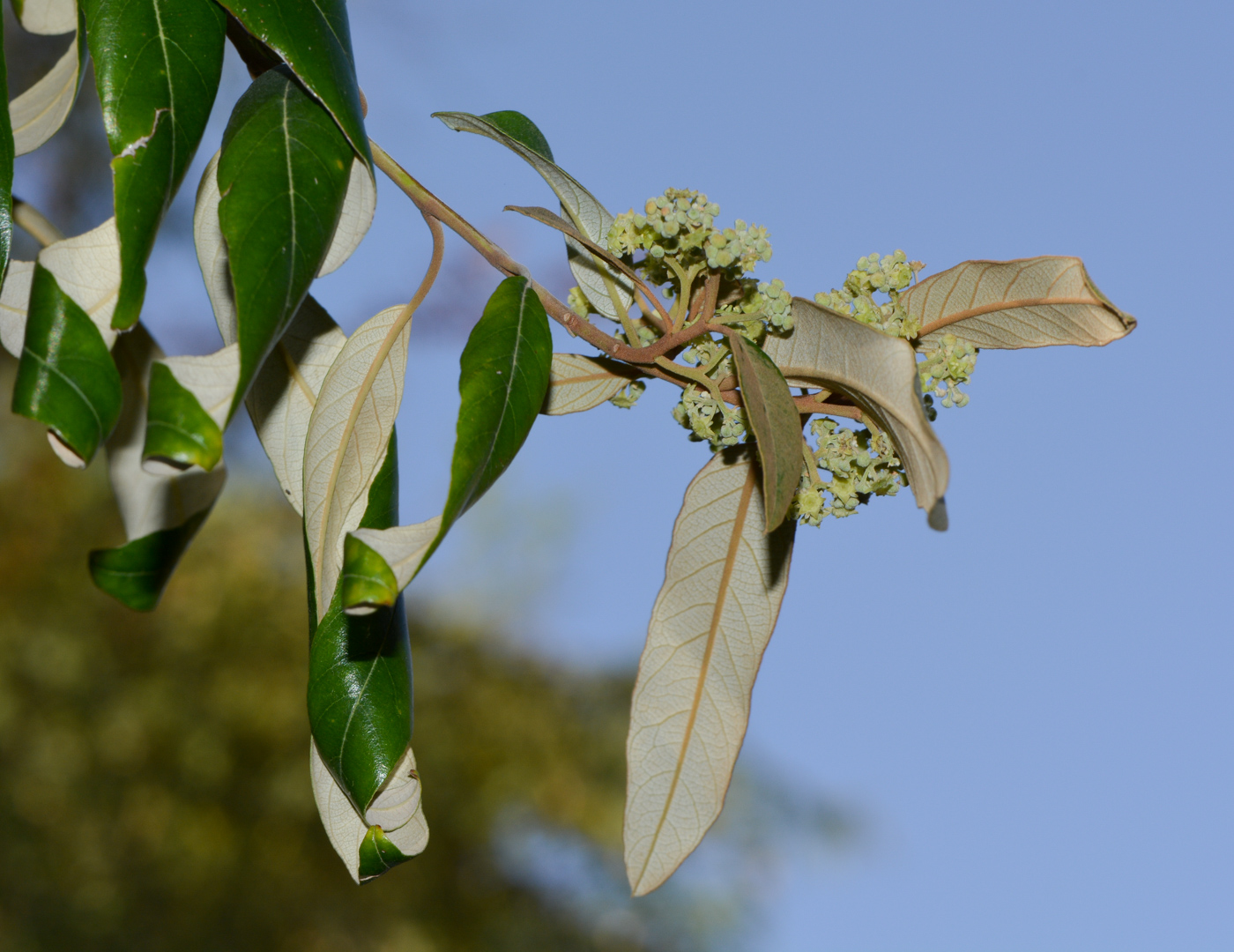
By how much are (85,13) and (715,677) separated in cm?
49

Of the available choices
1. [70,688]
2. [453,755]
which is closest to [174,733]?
[70,688]

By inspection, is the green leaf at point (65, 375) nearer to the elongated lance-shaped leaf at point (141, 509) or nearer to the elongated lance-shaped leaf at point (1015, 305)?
the elongated lance-shaped leaf at point (141, 509)

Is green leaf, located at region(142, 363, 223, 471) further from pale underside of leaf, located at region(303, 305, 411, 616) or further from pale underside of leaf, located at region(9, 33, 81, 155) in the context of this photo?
pale underside of leaf, located at region(9, 33, 81, 155)

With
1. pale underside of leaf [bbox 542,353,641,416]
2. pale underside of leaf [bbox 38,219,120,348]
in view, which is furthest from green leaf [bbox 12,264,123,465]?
pale underside of leaf [bbox 542,353,641,416]

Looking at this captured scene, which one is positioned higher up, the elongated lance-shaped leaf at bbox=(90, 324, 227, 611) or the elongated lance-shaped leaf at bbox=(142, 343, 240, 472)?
the elongated lance-shaped leaf at bbox=(142, 343, 240, 472)

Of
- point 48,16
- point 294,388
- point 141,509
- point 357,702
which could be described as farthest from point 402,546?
point 48,16

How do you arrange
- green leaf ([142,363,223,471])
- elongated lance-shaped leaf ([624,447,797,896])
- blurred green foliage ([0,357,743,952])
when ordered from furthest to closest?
1. blurred green foliage ([0,357,743,952])
2. elongated lance-shaped leaf ([624,447,797,896])
3. green leaf ([142,363,223,471])

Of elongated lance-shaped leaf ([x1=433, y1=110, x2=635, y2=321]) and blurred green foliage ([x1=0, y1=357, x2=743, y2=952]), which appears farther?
blurred green foliage ([x1=0, y1=357, x2=743, y2=952])

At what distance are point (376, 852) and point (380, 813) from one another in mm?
22

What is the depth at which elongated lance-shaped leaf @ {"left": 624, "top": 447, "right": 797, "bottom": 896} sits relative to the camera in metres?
0.60

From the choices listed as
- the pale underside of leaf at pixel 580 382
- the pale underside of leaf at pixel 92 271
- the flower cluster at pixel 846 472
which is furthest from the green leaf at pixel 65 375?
the flower cluster at pixel 846 472

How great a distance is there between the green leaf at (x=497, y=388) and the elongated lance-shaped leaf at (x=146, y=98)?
0.15 m

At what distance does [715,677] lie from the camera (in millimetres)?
615

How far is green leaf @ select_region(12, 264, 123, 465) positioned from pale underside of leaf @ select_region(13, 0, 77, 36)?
32 cm
